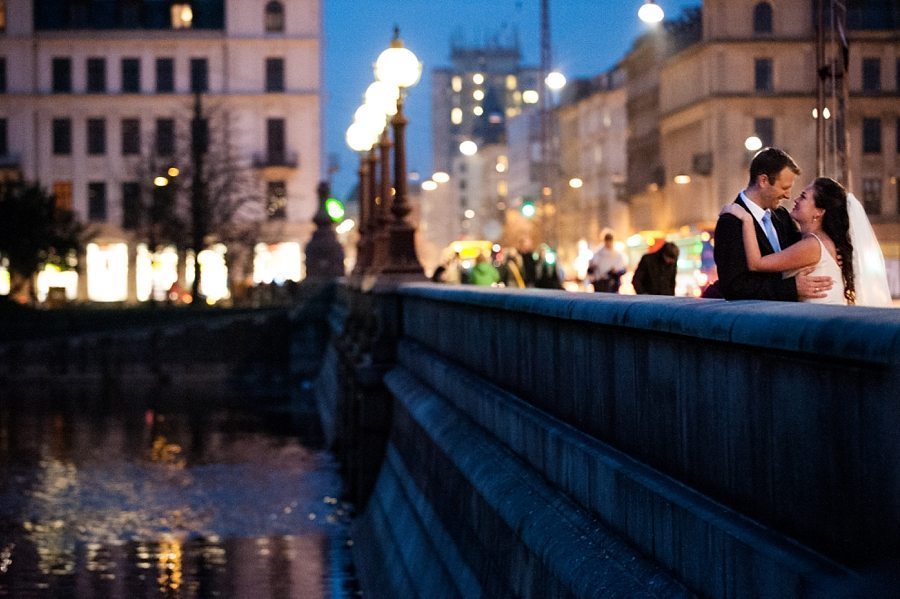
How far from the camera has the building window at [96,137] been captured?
324 ft

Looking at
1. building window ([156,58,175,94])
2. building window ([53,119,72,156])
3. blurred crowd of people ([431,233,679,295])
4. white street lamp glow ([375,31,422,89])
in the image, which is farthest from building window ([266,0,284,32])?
white street lamp glow ([375,31,422,89])

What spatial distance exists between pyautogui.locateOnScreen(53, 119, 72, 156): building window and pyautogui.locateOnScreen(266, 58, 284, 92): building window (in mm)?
10333

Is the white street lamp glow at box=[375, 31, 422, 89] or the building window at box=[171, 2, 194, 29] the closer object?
the white street lamp glow at box=[375, 31, 422, 89]

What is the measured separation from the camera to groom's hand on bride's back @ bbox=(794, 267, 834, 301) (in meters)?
7.86

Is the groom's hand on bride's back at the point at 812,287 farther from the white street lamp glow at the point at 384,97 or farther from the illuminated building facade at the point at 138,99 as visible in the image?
the illuminated building facade at the point at 138,99

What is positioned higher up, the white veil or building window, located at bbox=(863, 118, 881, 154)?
building window, located at bbox=(863, 118, 881, 154)

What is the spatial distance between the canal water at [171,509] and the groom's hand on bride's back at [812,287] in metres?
8.59

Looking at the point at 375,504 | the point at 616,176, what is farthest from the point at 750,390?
the point at 616,176

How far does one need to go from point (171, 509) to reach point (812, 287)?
15958 millimetres

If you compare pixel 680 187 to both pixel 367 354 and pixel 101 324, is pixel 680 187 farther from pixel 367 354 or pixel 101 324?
pixel 367 354

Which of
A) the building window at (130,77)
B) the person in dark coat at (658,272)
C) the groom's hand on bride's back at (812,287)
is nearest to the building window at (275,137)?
the building window at (130,77)

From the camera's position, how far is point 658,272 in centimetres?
1695

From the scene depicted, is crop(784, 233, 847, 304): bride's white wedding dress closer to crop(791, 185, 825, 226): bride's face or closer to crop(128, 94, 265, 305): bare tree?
crop(791, 185, 825, 226): bride's face

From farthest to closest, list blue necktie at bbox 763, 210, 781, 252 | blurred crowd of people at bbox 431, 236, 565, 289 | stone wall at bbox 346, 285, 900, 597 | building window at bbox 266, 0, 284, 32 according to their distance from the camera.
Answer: building window at bbox 266, 0, 284, 32
blurred crowd of people at bbox 431, 236, 565, 289
blue necktie at bbox 763, 210, 781, 252
stone wall at bbox 346, 285, 900, 597
